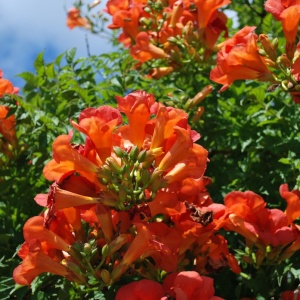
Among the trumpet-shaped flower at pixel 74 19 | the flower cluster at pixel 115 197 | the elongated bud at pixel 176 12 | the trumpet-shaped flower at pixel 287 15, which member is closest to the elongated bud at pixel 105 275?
the flower cluster at pixel 115 197

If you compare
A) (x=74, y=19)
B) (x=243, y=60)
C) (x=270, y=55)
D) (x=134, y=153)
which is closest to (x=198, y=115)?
(x=243, y=60)

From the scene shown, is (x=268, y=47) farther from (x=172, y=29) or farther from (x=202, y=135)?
(x=172, y=29)

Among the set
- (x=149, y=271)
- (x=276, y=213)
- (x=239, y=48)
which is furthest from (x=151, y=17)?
(x=149, y=271)

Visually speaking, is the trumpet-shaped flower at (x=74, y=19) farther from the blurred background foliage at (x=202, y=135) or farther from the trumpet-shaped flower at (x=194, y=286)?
the trumpet-shaped flower at (x=194, y=286)

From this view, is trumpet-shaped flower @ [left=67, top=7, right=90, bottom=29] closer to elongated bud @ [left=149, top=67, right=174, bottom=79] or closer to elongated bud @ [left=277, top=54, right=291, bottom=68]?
elongated bud @ [left=149, top=67, right=174, bottom=79]

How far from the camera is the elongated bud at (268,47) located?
2.81 m

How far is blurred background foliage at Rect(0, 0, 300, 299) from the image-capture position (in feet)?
11.6

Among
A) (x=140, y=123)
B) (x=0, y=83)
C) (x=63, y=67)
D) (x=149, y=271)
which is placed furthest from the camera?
A: (x=63, y=67)

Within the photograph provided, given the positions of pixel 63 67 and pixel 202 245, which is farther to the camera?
pixel 63 67

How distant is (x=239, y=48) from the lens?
9.50ft

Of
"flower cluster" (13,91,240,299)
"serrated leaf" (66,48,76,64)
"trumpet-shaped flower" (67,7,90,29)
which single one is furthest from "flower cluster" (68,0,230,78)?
"trumpet-shaped flower" (67,7,90,29)

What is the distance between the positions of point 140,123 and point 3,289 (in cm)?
124

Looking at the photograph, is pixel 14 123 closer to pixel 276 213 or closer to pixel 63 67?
pixel 63 67

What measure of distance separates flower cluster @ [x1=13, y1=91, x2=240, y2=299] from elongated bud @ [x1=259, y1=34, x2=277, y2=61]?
0.59 metres
